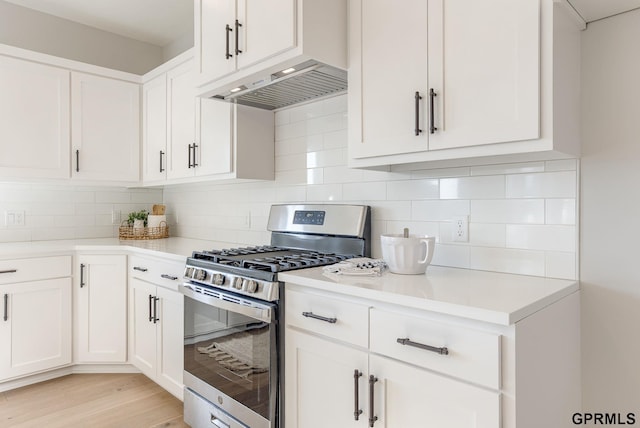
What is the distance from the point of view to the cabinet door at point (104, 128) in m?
2.99

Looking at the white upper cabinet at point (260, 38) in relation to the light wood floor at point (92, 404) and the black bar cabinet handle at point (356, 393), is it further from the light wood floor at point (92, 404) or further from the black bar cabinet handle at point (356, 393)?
the light wood floor at point (92, 404)

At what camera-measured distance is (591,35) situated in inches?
56.7

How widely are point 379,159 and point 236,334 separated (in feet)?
3.28

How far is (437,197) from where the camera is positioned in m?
1.80

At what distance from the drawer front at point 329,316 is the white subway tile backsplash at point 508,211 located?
0.68 meters

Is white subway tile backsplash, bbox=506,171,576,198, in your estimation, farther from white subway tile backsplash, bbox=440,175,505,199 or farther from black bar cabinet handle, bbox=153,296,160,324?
black bar cabinet handle, bbox=153,296,160,324

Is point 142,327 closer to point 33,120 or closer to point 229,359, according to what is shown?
point 229,359

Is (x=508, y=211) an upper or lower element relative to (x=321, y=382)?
upper

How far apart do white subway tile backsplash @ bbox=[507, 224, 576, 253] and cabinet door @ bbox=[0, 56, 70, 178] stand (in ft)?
9.74

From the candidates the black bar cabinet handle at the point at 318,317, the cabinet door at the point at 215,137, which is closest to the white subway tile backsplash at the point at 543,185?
the black bar cabinet handle at the point at 318,317

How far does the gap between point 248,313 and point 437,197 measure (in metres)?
0.97

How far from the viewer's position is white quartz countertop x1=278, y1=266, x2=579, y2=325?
3.53ft

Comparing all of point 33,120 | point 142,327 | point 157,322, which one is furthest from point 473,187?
point 33,120

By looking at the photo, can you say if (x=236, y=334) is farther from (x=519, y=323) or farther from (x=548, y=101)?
(x=548, y=101)
